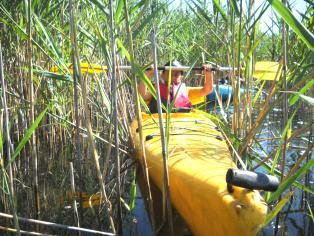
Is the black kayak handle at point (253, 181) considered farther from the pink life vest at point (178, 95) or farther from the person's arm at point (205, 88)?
the person's arm at point (205, 88)

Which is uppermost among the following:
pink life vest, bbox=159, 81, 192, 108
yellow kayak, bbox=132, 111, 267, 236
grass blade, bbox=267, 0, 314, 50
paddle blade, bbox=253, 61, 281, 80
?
grass blade, bbox=267, 0, 314, 50

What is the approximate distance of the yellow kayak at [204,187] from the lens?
146cm

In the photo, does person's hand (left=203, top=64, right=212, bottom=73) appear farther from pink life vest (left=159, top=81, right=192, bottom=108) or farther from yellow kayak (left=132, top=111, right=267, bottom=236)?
yellow kayak (left=132, top=111, right=267, bottom=236)

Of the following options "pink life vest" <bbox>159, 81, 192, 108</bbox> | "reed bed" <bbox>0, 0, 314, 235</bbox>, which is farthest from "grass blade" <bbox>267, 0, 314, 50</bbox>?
"pink life vest" <bbox>159, 81, 192, 108</bbox>

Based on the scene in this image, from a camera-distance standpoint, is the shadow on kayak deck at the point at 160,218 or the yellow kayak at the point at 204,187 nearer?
the yellow kayak at the point at 204,187

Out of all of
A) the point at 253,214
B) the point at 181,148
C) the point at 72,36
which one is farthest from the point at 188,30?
Answer: the point at 253,214

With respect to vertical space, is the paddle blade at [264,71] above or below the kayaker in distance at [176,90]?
above

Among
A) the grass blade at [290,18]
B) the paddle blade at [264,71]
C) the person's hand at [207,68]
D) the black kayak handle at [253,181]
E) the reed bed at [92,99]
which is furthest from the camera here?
the person's hand at [207,68]

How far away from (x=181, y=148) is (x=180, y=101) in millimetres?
1516

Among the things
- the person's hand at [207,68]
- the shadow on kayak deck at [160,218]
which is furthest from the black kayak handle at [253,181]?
the person's hand at [207,68]

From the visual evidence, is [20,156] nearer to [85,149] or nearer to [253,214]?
[85,149]

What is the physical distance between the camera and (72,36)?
5.54 feet

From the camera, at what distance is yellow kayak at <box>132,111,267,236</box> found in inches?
57.4

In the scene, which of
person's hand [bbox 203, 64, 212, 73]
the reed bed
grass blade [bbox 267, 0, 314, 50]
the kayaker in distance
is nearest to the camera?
grass blade [bbox 267, 0, 314, 50]
